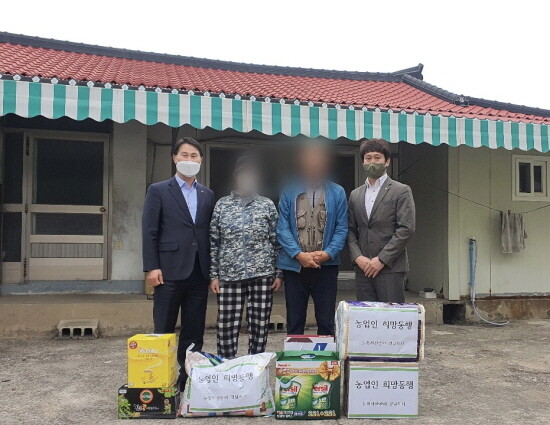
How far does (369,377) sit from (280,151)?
462 cm

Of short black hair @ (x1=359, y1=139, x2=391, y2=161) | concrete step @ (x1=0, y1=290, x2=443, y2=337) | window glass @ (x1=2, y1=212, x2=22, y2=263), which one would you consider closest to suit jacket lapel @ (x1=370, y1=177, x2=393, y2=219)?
short black hair @ (x1=359, y1=139, x2=391, y2=161)

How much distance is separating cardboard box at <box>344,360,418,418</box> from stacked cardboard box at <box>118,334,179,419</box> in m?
1.16

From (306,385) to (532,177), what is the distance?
5643 millimetres

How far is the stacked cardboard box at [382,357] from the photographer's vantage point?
3.13m

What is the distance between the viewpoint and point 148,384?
3119mm

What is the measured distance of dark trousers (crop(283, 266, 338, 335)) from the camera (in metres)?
3.66

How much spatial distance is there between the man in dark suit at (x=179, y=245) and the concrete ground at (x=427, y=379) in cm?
75

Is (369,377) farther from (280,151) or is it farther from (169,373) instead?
(280,151)

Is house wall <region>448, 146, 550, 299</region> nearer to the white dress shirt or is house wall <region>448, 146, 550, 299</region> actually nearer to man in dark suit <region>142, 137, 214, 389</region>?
the white dress shirt

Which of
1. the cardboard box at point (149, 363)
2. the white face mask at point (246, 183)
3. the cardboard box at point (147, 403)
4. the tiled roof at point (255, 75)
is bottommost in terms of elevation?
the cardboard box at point (147, 403)

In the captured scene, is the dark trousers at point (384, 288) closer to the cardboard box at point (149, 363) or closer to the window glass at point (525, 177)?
the cardboard box at point (149, 363)

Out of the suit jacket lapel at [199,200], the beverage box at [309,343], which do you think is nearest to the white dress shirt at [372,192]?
the beverage box at [309,343]

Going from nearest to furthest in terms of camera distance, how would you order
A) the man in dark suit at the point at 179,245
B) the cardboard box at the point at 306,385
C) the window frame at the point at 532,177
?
1. the cardboard box at the point at 306,385
2. the man in dark suit at the point at 179,245
3. the window frame at the point at 532,177

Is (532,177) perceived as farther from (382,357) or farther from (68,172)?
(68,172)
